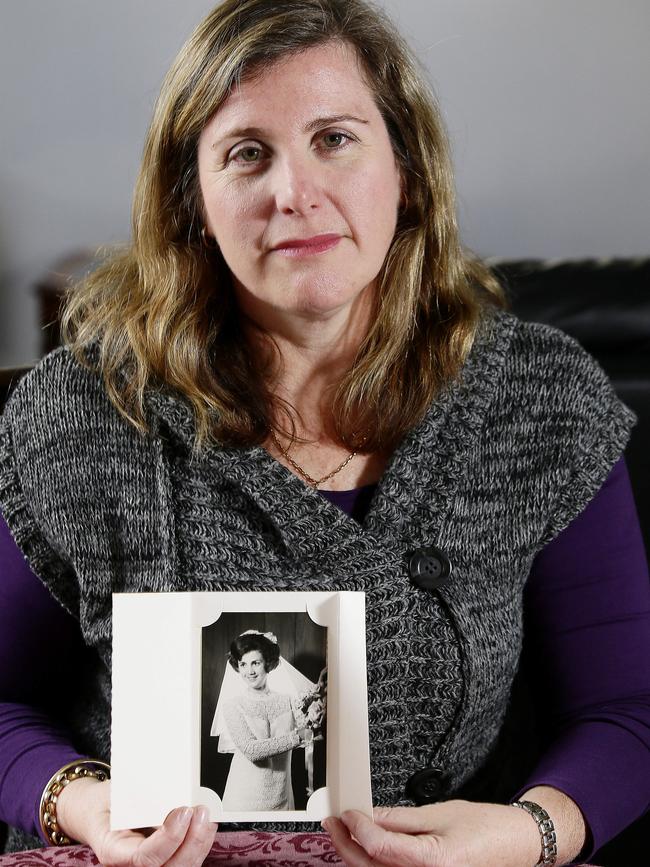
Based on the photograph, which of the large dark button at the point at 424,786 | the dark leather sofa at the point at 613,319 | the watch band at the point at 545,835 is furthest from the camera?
the dark leather sofa at the point at 613,319

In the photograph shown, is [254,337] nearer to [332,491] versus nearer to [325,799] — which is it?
[332,491]

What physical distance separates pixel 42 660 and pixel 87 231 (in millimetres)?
1673

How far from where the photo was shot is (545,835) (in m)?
0.92

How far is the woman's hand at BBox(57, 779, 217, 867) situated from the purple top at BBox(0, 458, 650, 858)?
4.6 inches

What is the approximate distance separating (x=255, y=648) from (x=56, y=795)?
31 centimetres

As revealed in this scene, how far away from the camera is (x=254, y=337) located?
1.18m

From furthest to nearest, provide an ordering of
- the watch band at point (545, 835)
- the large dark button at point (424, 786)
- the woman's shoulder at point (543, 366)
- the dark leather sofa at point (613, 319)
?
the dark leather sofa at point (613, 319) < the woman's shoulder at point (543, 366) < the large dark button at point (424, 786) < the watch band at point (545, 835)

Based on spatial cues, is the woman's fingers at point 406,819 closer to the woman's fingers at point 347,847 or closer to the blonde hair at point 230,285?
the woman's fingers at point 347,847

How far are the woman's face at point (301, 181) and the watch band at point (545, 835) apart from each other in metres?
0.56

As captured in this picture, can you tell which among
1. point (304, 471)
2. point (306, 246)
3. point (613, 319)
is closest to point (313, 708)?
point (304, 471)

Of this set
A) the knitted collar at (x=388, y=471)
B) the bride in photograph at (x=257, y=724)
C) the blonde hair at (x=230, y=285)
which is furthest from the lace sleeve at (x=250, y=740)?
the blonde hair at (x=230, y=285)

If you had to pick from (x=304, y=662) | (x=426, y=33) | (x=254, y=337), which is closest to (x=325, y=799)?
(x=304, y=662)

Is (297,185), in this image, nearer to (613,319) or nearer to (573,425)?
(573,425)

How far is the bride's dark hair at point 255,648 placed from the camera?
2.72 ft
